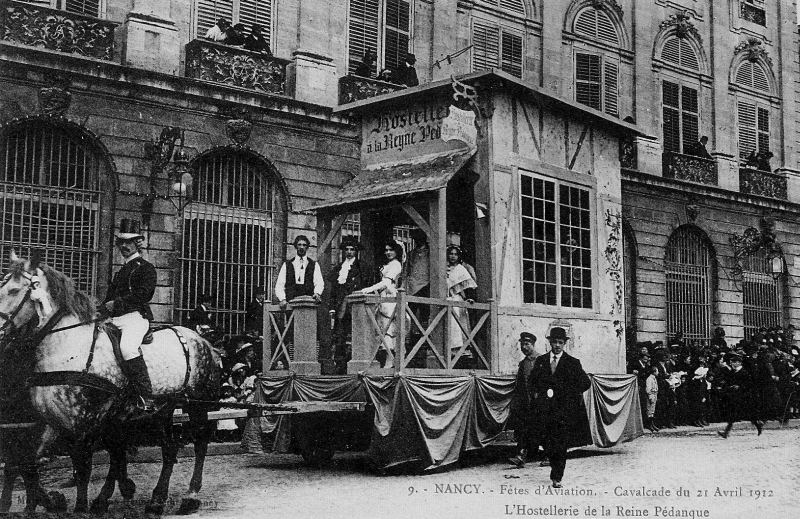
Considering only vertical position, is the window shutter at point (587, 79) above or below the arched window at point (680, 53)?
below

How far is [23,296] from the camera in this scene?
290 inches

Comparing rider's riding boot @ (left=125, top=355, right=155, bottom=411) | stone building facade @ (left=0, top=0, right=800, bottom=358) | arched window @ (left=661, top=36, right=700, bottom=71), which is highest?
arched window @ (left=661, top=36, right=700, bottom=71)

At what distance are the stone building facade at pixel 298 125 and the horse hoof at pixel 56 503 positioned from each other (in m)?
7.54

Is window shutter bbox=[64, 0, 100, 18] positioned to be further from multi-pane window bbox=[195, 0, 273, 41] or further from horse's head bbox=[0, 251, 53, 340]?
horse's head bbox=[0, 251, 53, 340]

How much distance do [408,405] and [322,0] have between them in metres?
11.4

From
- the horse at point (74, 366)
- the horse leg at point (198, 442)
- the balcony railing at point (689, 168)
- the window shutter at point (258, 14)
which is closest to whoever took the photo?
the horse at point (74, 366)

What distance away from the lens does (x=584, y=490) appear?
31.0 ft

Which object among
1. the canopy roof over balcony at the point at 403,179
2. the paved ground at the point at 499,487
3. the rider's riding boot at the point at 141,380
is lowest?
the paved ground at the point at 499,487

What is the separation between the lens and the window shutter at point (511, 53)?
74.8 feet

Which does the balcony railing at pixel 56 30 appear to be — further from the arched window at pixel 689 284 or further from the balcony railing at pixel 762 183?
the balcony railing at pixel 762 183

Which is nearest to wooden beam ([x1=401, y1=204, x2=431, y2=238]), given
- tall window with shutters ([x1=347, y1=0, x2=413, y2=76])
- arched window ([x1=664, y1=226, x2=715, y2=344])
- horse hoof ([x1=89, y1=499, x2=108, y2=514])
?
horse hoof ([x1=89, y1=499, x2=108, y2=514])

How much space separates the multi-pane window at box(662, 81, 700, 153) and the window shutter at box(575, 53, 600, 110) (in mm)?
2777

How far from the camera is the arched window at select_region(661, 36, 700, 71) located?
87.7 ft

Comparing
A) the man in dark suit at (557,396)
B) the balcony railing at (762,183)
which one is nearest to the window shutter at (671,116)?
the balcony railing at (762,183)
